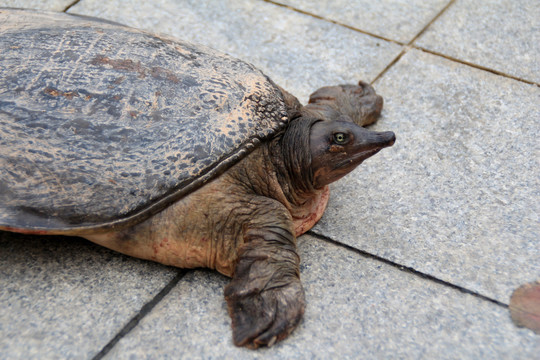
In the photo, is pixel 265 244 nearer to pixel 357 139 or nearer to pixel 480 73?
pixel 357 139

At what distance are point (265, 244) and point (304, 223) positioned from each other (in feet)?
1.20

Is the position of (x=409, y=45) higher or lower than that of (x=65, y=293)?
higher

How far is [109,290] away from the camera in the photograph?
2334 mm

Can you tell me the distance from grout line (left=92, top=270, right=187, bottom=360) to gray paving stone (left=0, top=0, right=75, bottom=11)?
97.5 inches

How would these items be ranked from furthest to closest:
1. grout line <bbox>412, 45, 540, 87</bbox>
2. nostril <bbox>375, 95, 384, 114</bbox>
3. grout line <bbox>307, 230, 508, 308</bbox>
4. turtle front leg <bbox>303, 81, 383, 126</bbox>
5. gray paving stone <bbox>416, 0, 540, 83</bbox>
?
1. gray paving stone <bbox>416, 0, 540, 83</bbox>
2. grout line <bbox>412, 45, 540, 87</bbox>
3. nostril <bbox>375, 95, 384, 114</bbox>
4. turtle front leg <bbox>303, 81, 383, 126</bbox>
5. grout line <bbox>307, 230, 508, 308</bbox>

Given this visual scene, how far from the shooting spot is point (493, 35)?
13.2 ft

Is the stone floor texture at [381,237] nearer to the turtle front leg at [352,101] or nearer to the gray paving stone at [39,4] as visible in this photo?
the gray paving stone at [39,4]

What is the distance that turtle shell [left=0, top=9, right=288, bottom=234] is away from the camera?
2236 millimetres

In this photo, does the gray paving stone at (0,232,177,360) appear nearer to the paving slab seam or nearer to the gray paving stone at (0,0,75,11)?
the paving slab seam

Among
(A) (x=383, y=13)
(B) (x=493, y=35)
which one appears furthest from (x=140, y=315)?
(B) (x=493, y=35)

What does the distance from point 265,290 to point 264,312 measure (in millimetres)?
88

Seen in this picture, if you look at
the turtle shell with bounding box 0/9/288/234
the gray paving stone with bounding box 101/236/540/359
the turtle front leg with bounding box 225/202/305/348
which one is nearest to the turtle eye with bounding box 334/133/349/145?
the turtle shell with bounding box 0/9/288/234

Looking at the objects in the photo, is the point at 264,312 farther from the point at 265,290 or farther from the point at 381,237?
the point at 381,237

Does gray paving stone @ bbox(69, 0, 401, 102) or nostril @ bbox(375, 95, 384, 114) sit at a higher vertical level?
nostril @ bbox(375, 95, 384, 114)
